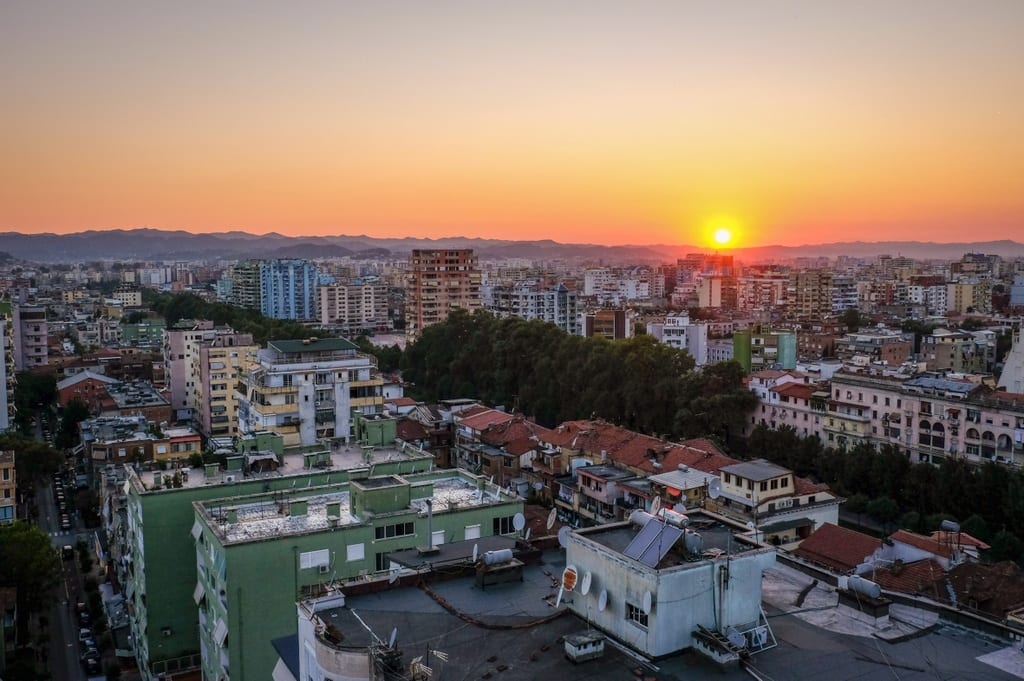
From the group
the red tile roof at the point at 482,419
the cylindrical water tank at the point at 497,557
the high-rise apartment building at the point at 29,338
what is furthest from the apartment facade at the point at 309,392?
the high-rise apartment building at the point at 29,338

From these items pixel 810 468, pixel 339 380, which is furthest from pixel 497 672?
pixel 810 468

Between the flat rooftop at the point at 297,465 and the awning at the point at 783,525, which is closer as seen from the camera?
the flat rooftop at the point at 297,465

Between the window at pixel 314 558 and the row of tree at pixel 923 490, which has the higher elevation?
the window at pixel 314 558

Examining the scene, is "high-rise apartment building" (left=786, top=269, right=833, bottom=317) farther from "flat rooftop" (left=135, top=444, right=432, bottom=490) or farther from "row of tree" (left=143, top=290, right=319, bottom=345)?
"flat rooftop" (left=135, top=444, right=432, bottom=490)

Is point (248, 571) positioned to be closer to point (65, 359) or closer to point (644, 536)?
point (644, 536)

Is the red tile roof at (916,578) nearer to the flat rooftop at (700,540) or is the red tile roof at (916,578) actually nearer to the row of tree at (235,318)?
the flat rooftop at (700,540)

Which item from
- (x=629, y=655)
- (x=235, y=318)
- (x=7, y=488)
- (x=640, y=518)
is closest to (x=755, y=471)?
(x=640, y=518)
